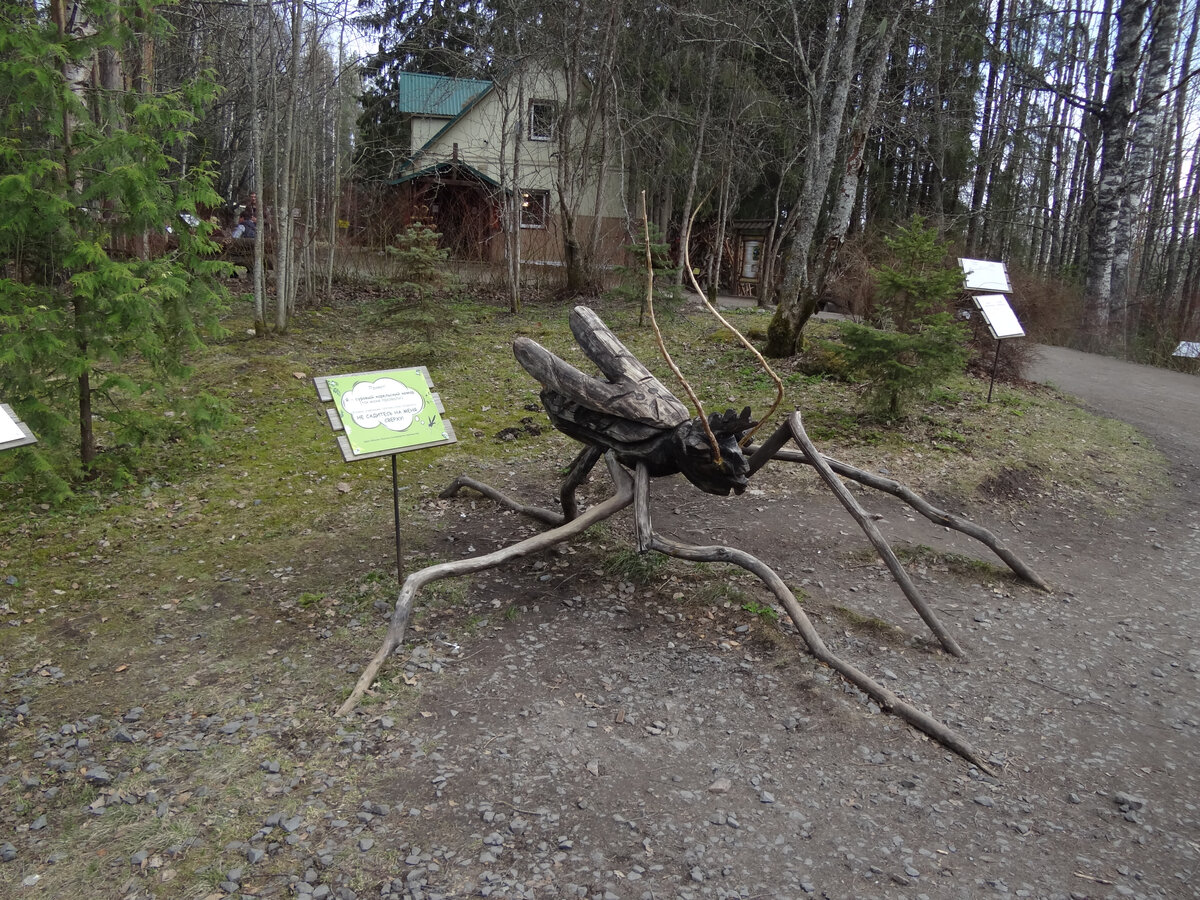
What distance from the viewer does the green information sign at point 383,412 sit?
4.31 metres

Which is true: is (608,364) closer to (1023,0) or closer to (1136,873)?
(1136,873)

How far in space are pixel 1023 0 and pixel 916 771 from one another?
2660 centimetres

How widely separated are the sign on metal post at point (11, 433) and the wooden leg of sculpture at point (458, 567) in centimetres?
184

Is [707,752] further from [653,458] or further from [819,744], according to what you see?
[653,458]

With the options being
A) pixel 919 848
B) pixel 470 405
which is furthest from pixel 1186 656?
pixel 470 405

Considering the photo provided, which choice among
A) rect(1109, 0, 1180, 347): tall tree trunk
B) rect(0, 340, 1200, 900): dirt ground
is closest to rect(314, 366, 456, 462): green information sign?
rect(0, 340, 1200, 900): dirt ground

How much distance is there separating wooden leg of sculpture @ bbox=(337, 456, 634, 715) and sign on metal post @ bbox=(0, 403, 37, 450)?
1.84m

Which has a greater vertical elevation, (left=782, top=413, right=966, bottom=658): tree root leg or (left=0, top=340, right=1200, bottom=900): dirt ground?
(left=782, top=413, right=966, bottom=658): tree root leg

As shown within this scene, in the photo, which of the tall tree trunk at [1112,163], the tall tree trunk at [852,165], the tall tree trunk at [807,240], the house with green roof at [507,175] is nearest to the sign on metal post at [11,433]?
the tall tree trunk at [852,165]

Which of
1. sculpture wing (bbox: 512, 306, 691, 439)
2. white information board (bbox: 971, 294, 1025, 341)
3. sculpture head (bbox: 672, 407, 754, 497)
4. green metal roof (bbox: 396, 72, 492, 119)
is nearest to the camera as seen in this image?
sculpture head (bbox: 672, 407, 754, 497)

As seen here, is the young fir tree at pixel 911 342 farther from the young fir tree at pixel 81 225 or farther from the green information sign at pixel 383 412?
the young fir tree at pixel 81 225

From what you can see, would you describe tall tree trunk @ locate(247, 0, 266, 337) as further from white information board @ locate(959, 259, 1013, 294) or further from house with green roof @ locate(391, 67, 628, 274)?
white information board @ locate(959, 259, 1013, 294)

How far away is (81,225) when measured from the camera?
18.3 ft

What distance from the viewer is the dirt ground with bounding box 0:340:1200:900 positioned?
9.00ft
